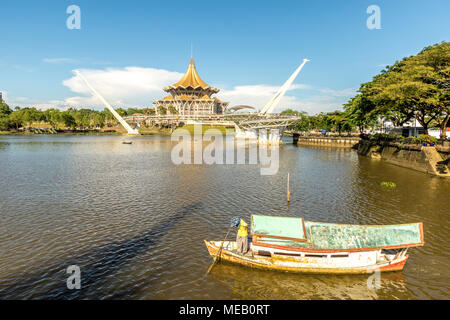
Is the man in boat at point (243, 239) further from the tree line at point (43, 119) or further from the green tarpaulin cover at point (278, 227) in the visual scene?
the tree line at point (43, 119)

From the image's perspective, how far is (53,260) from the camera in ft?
49.4

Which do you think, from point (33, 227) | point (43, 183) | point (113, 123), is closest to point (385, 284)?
point (33, 227)

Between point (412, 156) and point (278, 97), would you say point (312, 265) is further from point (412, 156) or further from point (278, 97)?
point (278, 97)

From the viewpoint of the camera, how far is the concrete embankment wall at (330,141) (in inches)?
3708

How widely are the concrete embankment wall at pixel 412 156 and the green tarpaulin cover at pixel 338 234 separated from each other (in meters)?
34.5

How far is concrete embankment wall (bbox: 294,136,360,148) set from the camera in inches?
3708

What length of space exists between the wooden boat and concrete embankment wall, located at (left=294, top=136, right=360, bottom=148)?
85784 mm

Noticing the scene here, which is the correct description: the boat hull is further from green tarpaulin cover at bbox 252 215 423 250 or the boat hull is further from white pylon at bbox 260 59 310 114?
white pylon at bbox 260 59 310 114

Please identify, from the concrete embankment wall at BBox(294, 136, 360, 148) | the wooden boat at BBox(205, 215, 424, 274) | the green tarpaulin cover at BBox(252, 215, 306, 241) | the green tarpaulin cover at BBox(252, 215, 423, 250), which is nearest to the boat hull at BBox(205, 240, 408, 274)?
the wooden boat at BBox(205, 215, 424, 274)

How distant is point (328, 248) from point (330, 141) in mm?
92643

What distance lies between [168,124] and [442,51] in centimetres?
16156

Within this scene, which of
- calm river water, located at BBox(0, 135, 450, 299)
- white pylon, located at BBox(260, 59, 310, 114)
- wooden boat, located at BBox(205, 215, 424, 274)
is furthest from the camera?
white pylon, located at BBox(260, 59, 310, 114)

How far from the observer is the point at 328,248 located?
13.6 meters
